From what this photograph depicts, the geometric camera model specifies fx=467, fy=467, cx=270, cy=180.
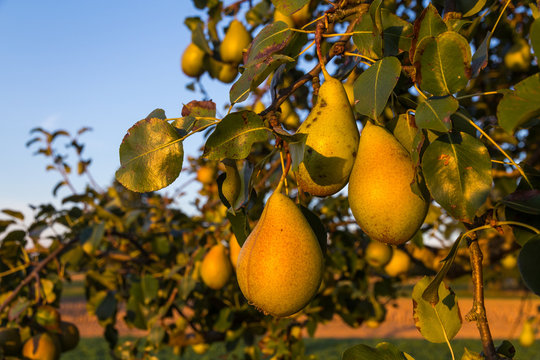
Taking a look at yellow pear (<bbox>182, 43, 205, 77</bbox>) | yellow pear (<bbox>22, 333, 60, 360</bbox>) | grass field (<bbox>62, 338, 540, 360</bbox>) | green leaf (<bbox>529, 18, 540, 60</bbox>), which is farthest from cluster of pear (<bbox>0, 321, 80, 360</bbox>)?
grass field (<bbox>62, 338, 540, 360</bbox>)

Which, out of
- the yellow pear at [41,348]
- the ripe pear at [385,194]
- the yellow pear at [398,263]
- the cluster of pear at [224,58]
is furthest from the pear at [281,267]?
the yellow pear at [398,263]

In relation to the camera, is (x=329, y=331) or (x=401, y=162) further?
(x=329, y=331)

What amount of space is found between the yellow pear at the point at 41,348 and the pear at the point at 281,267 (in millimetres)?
1479

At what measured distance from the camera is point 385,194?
2.46 feet

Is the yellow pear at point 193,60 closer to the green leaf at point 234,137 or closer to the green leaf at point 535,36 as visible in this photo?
the green leaf at point 234,137

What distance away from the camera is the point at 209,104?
796 mm

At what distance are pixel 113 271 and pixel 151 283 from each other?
1.85ft

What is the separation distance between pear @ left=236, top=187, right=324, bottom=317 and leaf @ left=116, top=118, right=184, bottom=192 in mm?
183

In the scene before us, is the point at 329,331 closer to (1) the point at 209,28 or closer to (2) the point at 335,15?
(1) the point at 209,28

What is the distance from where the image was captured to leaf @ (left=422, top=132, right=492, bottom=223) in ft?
2.17

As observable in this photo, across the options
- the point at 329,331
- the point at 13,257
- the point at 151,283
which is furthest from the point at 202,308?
the point at 329,331

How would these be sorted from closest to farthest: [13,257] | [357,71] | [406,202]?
[406,202] < [357,71] < [13,257]

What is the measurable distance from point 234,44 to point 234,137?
147cm

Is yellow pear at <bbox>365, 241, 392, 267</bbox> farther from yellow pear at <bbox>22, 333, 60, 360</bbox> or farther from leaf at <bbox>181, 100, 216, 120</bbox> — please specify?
leaf at <bbox>181, 100, 216, 120</bbox>
